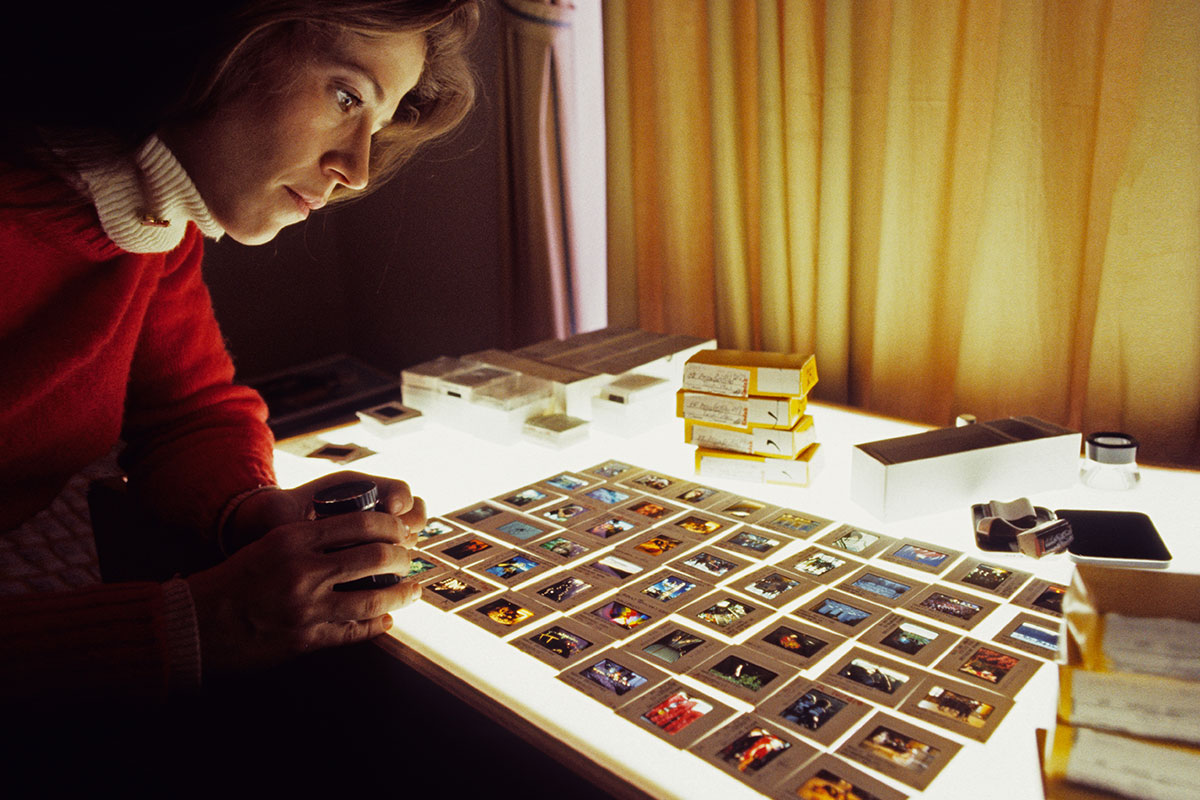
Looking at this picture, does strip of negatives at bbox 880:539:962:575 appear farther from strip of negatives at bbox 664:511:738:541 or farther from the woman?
the woman

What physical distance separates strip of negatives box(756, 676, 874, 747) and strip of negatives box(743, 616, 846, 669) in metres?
0.04

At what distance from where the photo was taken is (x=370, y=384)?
→ 2.90 m

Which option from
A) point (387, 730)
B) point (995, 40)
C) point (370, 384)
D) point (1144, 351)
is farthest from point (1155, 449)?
point (370, 384)

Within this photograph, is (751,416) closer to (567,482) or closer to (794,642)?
(567,482)

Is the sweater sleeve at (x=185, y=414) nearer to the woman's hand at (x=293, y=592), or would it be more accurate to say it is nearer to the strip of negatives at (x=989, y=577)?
the woman's hand at (x=293, y=592)

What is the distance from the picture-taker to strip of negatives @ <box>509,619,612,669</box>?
0.82 meters

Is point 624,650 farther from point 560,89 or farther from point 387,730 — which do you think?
point 560,89

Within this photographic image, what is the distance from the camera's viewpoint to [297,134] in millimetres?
872

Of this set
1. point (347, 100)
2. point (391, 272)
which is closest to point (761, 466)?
point (347, 100)

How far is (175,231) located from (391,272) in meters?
1.93

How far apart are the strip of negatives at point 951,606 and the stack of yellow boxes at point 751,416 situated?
1.00 feet

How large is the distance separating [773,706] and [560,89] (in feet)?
5.26

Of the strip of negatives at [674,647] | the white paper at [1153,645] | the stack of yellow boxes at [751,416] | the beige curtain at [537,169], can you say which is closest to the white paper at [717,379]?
the stack of yellow boxes at [751,416]

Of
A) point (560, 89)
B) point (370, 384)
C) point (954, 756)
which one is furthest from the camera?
point (370, 384)
